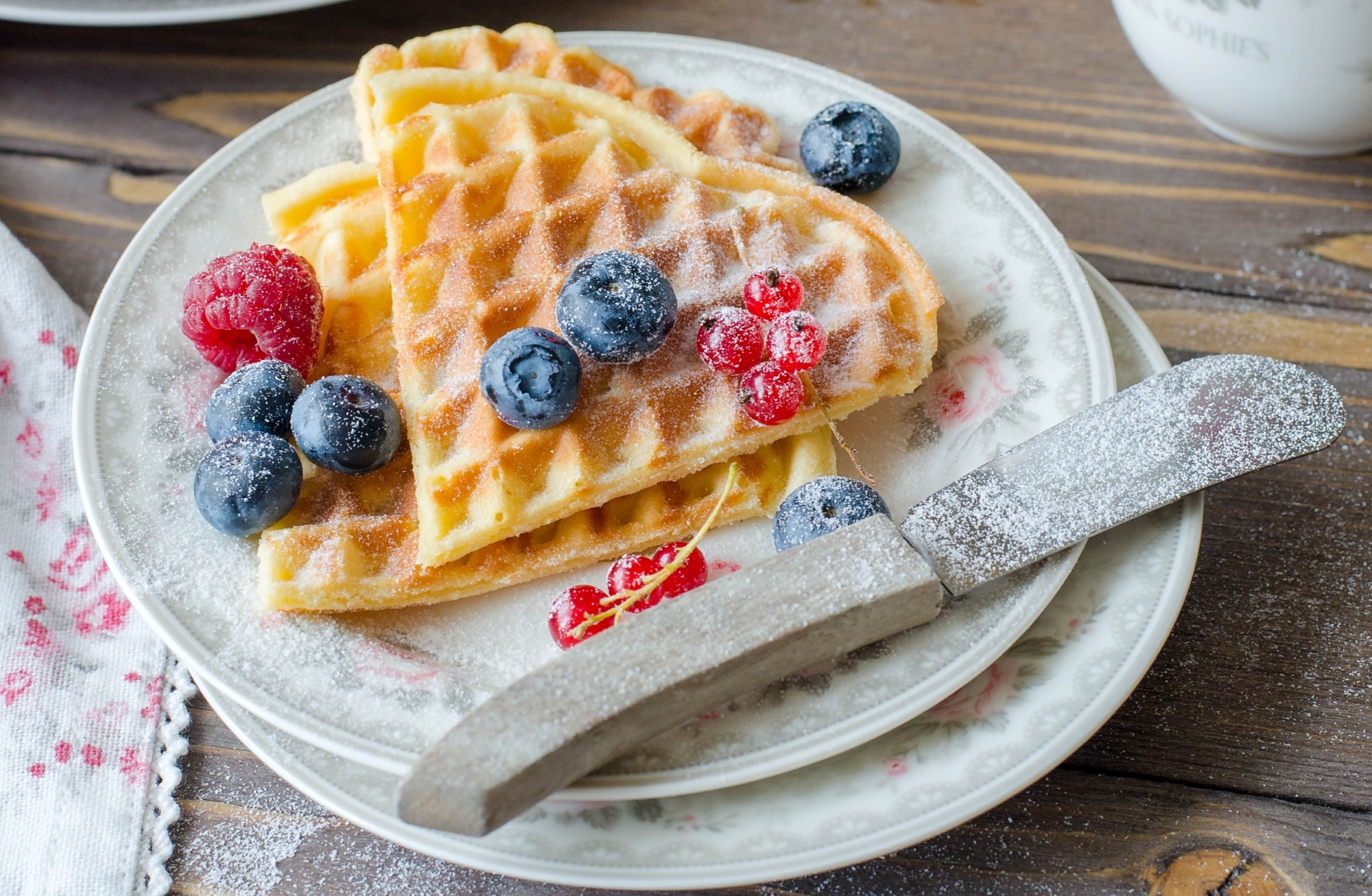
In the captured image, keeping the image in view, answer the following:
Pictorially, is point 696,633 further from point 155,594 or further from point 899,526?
point 155,594

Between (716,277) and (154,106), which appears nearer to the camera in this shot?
(716,277)

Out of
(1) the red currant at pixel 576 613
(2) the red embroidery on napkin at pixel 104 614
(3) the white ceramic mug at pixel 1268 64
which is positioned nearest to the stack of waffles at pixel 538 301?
(1) the red currant at pixel 576 613

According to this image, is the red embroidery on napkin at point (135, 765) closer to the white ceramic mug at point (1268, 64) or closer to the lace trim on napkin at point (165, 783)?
the lace trim on napkin at point (165, 783)

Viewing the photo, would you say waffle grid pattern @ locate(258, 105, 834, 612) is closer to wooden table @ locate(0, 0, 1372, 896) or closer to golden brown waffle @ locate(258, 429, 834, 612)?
golden brown waffle @ locate(258, 429, 834, 612)

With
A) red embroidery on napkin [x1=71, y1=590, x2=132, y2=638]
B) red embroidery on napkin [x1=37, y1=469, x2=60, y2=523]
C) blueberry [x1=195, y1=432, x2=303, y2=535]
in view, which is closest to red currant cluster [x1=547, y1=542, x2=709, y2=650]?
blueberry [x1=195, y1=432, x2=303, y2=535]

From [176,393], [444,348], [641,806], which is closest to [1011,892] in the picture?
[641,806]

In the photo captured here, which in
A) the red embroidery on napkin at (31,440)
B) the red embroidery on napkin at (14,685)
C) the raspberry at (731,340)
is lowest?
the red embroidery on napkin at (14,685)
